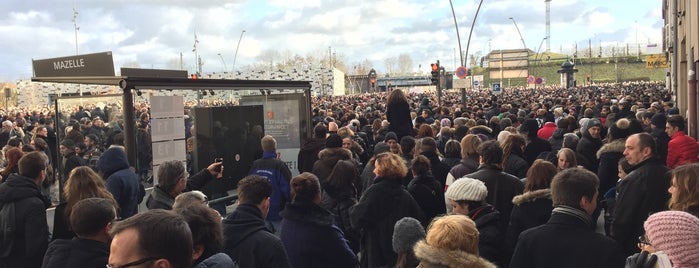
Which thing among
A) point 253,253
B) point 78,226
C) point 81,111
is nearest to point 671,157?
point 253,253

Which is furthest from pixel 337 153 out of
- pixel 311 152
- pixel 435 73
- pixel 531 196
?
pixel 435 73

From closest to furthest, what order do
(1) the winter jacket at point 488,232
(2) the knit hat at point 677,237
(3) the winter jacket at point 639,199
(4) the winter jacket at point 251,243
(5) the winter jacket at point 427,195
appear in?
(2) the knit hat at point 677,237 < (4) the winter jacket at point 251,243 < (1) the winter jacket at point 488,232 < (3) the winter jacket at point 639,199 < (5) the winter jacket at point 427,195

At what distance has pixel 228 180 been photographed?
9.52 meters

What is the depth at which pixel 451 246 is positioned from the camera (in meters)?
3.32

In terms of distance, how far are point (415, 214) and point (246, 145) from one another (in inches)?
183

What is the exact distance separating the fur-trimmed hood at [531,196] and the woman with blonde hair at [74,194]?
3.14 metres

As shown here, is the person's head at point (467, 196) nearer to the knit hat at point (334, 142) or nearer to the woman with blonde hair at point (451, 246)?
the woman with blonde hair at point (451, 246)

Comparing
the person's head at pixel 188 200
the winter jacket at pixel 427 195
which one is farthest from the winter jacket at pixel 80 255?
the winter jacket at pixel 427 195

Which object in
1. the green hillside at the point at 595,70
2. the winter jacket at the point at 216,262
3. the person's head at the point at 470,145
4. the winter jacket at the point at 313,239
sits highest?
the green hillside at the point at 595,70

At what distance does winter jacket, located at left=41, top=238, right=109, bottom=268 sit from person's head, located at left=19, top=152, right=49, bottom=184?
213 centimetres

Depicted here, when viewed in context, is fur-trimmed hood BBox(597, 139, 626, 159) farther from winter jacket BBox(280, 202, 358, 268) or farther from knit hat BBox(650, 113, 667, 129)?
winter jacket BBox(280, 202, 358, 268)

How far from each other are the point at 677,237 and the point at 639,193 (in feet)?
7.88

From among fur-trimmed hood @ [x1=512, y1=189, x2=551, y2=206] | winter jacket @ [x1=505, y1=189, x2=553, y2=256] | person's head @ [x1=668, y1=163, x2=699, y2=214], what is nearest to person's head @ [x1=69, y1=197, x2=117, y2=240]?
winter jacket @ [x1=505, y1=189, x2=553, y2=256]

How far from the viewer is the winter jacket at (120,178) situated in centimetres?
649
